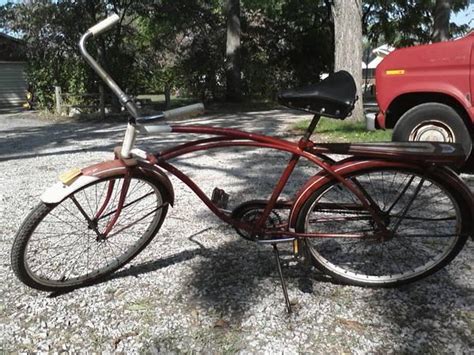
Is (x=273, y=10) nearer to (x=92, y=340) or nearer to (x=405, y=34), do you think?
(x=405, y=34)

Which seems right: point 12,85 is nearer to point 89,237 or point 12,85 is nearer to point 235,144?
point 89,237

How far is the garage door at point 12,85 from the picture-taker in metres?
23.8

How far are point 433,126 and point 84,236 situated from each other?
4.27 m

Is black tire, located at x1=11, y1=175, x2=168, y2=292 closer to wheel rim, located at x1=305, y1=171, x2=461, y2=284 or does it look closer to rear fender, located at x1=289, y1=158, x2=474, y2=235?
rear fender, located at x1=289, y1=158, x2=474, y2=235

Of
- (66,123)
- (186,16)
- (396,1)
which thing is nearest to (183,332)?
(66,123)

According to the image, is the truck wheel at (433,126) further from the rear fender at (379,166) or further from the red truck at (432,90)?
the rear fender at (379,166)

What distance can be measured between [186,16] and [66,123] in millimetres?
6291

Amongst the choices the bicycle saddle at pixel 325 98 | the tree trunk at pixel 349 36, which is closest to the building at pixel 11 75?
the tree trunk at pixel 349 36

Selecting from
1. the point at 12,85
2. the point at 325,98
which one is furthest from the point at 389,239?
the point at 12,85

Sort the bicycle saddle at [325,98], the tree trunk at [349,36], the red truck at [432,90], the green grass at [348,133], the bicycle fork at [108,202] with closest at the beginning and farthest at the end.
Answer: the bicycle saddle at [325,98] < the bicycle fork at [108,202] < the red truck at [432,90] < the green grass at [348,133] < the tree trunk at [349,36]

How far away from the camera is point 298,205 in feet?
9.16

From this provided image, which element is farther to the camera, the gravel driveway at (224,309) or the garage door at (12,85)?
the garage door at (12,85)

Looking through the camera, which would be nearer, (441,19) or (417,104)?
(417,104)

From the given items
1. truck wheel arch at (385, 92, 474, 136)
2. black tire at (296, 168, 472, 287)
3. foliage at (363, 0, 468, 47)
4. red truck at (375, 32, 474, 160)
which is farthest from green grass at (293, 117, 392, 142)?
foliage at (363, 0, 468, 47)
